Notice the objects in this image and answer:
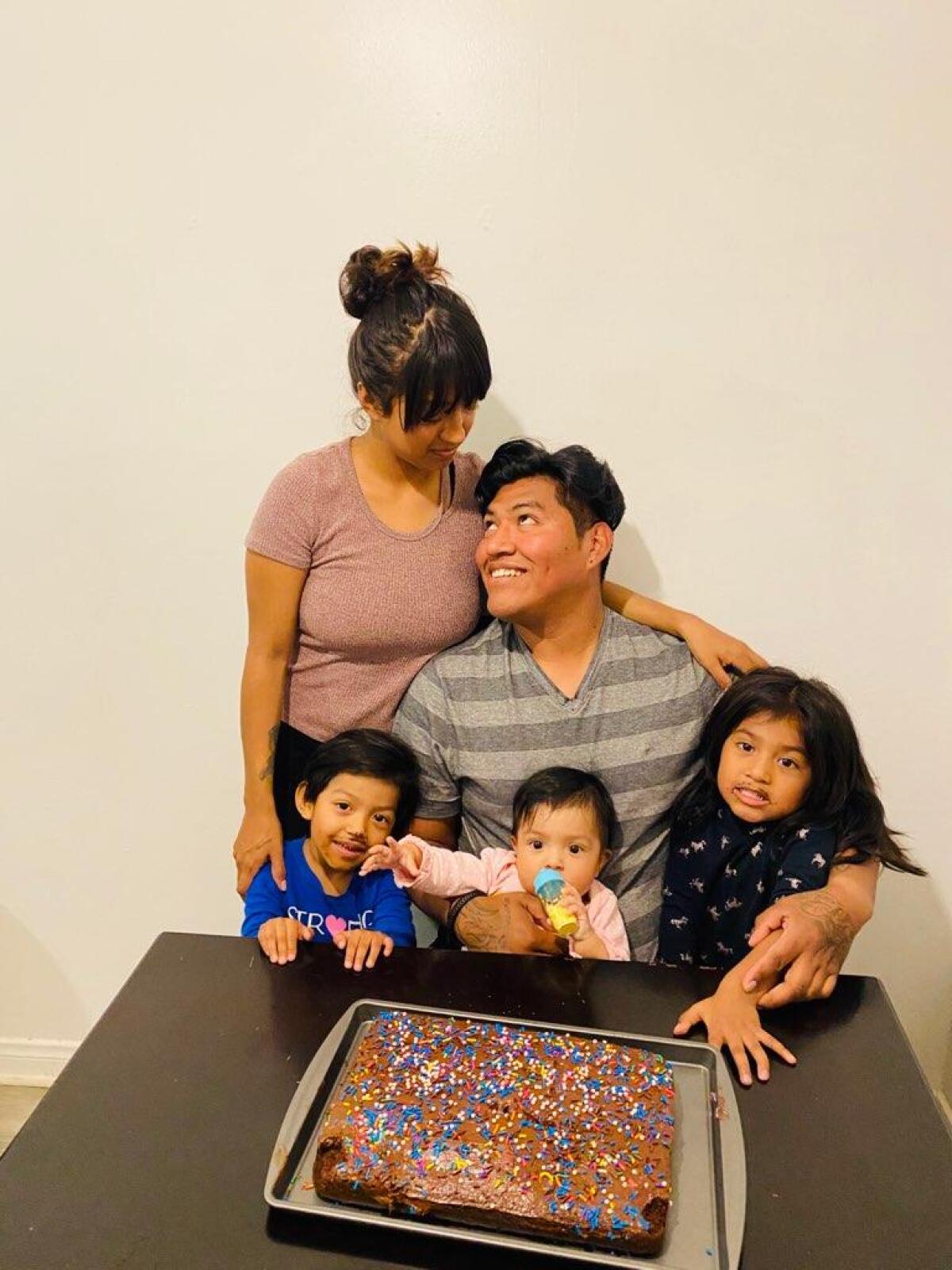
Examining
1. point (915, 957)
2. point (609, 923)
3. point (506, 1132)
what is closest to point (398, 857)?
point (609, 923)

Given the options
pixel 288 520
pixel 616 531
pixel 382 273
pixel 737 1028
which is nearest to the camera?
pixel 737 1028

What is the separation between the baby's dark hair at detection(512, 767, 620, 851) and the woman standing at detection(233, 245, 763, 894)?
305mm

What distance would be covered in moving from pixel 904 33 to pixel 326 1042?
6.00ft

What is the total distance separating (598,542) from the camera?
1.61 m

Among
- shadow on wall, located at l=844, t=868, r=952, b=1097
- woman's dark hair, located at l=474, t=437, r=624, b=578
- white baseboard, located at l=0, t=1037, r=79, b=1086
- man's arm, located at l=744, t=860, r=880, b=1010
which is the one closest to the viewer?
man's arm, located at l=744, t=860, r=880, b=1010

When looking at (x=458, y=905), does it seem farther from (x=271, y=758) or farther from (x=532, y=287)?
(x=532, y=287)

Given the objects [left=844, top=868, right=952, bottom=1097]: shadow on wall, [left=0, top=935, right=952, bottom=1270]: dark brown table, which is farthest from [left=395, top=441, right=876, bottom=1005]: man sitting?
[left=844, top=868, right=952, bottom=1097]: shadow on wall

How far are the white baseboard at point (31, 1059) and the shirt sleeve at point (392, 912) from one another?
136 centimetres

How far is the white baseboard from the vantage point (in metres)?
2.38

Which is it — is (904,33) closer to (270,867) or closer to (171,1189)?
(270,867)

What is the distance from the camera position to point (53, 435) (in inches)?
76.4

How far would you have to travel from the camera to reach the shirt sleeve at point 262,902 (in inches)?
59.1

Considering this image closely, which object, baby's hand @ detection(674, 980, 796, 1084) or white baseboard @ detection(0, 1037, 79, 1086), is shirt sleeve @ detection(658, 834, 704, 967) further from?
white baseboard @ detection(0, 1037, 79, 1086)

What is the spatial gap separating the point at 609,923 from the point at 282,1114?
636mm
